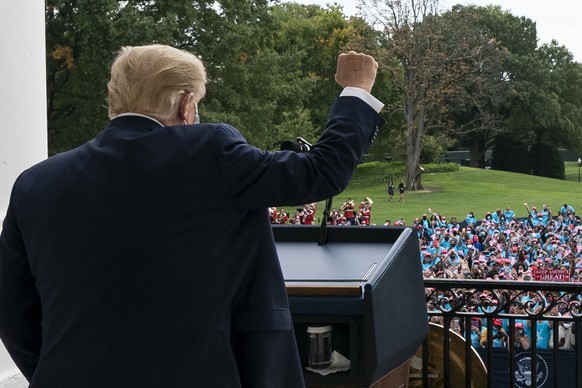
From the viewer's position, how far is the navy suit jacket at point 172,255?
1.45m

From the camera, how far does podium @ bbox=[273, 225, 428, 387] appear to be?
69.2 inches

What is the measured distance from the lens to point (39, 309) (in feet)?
5.45

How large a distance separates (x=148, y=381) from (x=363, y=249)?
0.82 metres

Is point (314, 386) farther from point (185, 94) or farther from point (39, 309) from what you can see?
point (185, 94)

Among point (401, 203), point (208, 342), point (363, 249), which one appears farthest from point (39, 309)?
point (401, 203)

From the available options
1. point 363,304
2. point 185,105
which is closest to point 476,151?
point 363,304

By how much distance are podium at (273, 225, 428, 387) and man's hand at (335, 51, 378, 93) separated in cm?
40

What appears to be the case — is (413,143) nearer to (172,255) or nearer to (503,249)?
(503,249)

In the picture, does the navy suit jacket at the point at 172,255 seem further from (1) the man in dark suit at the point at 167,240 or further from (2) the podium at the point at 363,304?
(2) the podium at the point at 363,304

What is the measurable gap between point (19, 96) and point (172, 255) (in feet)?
4.19

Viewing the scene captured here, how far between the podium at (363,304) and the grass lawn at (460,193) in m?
38.1

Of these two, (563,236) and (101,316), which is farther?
(563,236)

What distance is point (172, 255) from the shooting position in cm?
146

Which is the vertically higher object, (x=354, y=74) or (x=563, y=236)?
(x=354, y=74)
